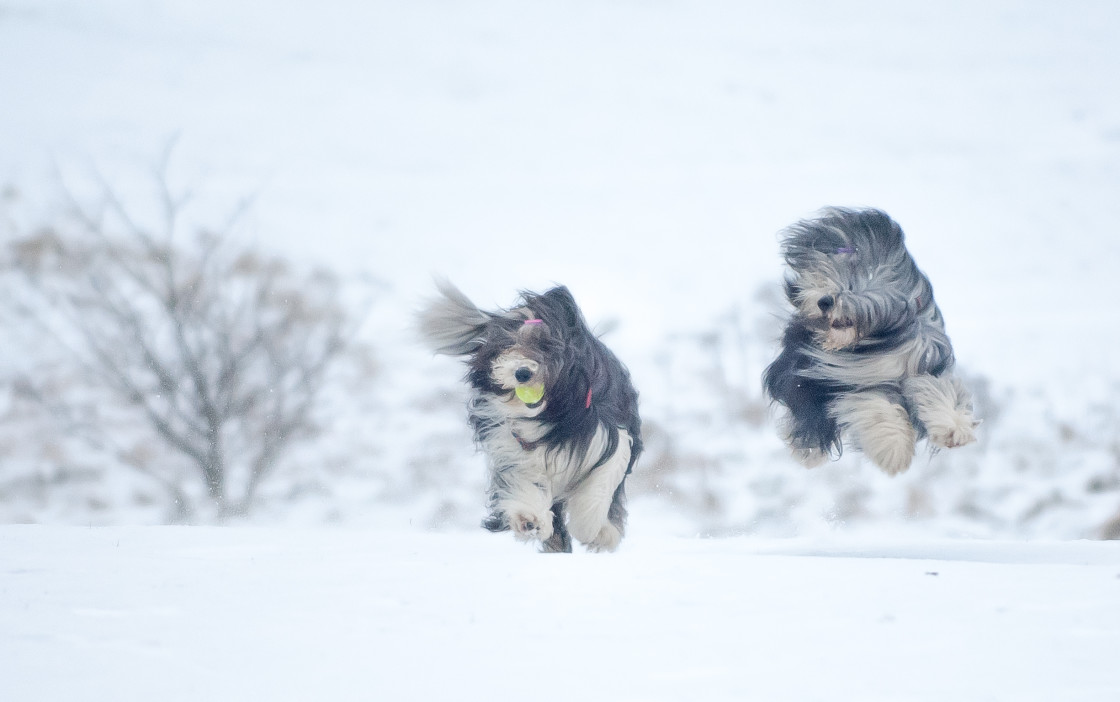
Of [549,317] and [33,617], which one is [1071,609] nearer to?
[549,317]

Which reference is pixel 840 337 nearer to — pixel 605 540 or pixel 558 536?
pixel 605 540

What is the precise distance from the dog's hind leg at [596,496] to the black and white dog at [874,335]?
0.91m

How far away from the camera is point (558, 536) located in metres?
4.82

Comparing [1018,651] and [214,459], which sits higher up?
[1018,651]

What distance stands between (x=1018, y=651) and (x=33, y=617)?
263 cm

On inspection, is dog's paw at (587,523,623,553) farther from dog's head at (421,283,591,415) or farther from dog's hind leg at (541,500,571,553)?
dog's head at (421,283,591,415)

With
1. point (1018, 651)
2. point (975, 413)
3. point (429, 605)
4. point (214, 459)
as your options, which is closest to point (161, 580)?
point (429, 605)

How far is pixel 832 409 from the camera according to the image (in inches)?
192

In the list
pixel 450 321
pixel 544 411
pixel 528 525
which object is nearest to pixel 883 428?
pixel 544 411

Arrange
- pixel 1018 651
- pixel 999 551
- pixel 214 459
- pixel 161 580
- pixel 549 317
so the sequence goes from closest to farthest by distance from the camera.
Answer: pixel 1018 651 → pixel 161 580 → pixel 549 317 → pixel 999 551 → pixel 214 459

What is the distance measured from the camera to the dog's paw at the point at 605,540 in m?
4.89

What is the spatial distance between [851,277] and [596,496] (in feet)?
4.42

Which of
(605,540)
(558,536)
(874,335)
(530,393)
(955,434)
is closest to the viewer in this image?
(955,434)

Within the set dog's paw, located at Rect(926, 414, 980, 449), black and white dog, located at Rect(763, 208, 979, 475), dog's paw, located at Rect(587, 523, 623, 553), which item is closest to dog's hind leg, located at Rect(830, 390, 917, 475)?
black and white dog, located at Rect(763, 208, 979, 475)
